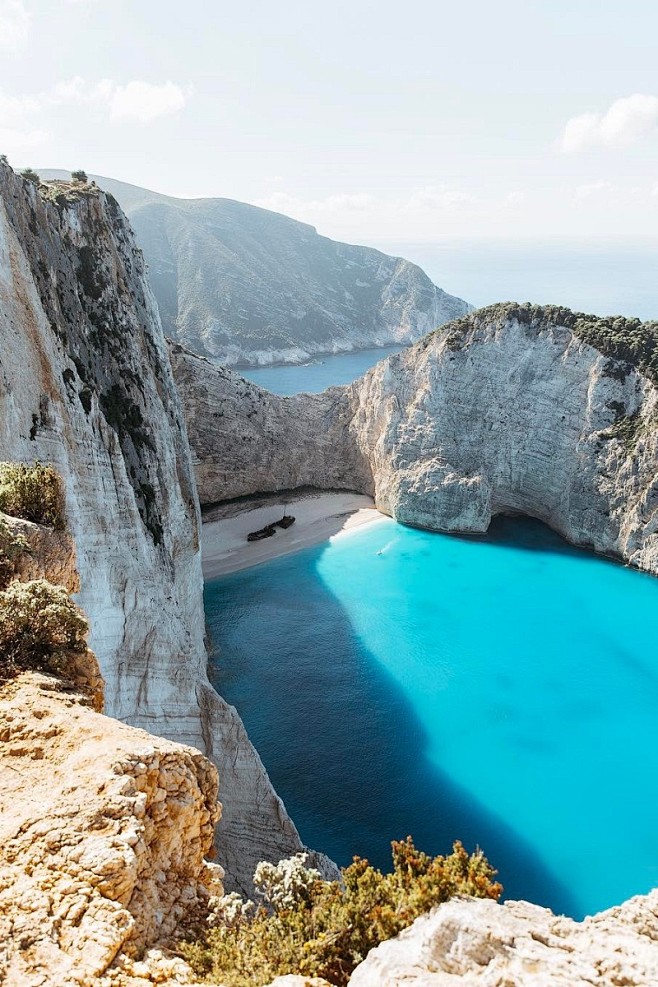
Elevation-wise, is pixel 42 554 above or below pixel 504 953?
above

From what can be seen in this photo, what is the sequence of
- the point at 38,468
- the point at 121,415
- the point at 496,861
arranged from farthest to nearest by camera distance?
the point at 121,415
the point at 496,861
the point at 38,468

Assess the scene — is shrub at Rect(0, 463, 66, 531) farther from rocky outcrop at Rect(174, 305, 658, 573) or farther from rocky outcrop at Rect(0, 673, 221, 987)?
rocky outcrop at Rect(174, 305, 658, 573)

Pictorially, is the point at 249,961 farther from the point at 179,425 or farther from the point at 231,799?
the point at 179,425

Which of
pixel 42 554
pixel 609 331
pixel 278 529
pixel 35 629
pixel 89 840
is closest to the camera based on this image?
pixel 89 840

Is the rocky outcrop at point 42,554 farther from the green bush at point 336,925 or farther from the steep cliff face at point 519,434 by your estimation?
the steep cliff face at point 519,434

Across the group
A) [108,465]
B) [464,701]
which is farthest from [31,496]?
[464,701]

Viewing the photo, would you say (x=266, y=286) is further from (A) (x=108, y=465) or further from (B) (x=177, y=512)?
(A) (x=108, y=465)

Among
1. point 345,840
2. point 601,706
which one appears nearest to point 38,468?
point 345,840
